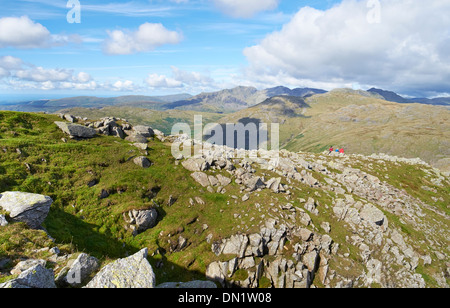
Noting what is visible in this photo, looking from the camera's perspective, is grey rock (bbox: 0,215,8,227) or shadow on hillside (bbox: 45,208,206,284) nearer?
grey rock (bbox: 0,215,8,227)

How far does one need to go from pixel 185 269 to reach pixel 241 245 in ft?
27.3

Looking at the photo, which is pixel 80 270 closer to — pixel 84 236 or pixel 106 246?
pixel 106 246

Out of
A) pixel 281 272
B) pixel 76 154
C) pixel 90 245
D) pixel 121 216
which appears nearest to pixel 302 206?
pixel 281 272

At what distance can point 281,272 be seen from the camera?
27156 millimetres

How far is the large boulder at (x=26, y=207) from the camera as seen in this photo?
17.9 m

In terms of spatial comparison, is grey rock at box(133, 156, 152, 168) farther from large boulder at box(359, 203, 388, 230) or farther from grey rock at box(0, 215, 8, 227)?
large boulder at box(359, 203, 388, 230)

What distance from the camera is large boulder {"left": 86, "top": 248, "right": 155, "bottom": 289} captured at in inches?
445

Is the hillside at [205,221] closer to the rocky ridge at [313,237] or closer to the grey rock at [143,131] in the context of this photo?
the rocky ridge at [313,237]

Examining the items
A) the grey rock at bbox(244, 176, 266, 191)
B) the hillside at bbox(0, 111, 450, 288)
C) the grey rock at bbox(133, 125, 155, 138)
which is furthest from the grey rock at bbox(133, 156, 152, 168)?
the grey rock at bbox(244, 176, 266, 191)

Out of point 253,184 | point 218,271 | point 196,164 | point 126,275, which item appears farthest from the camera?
point 196,164

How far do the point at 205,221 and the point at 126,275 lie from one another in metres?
20.4

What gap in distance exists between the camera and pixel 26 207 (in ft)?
60.2

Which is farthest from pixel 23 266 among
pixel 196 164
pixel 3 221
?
pixel 196 164

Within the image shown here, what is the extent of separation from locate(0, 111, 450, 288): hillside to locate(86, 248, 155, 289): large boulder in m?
4.67
